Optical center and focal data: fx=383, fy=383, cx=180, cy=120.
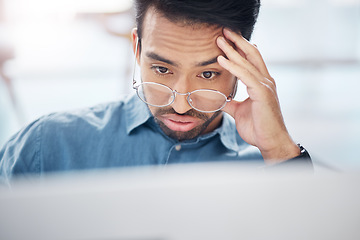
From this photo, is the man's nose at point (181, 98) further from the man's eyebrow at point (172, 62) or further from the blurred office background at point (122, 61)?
the blurred office background at point (122, 61)

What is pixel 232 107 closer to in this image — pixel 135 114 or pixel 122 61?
pixel 135 114

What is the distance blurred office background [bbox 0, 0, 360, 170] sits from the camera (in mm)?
2637

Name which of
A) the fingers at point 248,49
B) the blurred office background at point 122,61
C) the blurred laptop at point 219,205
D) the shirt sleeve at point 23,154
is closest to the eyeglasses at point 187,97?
the fingers at point 248,49

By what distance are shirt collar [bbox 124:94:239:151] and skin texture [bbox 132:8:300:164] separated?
86 millimetres

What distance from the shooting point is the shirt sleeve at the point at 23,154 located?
996 mm

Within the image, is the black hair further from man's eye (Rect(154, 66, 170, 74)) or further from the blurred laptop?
the blurred laptop

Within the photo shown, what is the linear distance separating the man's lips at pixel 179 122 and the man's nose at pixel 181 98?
0.03 metres

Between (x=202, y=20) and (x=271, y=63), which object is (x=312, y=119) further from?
(x=202, y=20)

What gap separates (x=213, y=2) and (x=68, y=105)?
209 centimetres

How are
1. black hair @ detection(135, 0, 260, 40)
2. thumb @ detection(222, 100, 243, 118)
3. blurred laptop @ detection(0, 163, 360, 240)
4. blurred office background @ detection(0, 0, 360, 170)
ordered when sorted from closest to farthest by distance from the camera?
blurred laptop @ detection(0, 163, 360, 240) → black hair @ detection(135, 0, 260, 40) → thumb @ detection(222, 100, 243, 118) → blurred office background @ detection(0, 0, 360, 170)

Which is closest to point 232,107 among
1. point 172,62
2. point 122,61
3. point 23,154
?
point 172,62

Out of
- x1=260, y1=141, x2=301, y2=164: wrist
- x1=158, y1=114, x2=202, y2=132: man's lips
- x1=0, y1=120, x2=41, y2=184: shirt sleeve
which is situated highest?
x1=158, y1=114, x2=202, y2=132: man's lips

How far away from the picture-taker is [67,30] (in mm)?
4500

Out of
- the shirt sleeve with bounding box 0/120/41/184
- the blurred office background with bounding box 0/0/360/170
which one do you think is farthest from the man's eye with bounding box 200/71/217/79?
the blurred office background with bounding box 0/0/360/170
